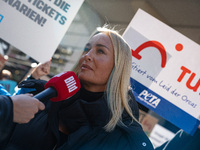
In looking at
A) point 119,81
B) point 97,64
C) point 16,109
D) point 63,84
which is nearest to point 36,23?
point 97,64

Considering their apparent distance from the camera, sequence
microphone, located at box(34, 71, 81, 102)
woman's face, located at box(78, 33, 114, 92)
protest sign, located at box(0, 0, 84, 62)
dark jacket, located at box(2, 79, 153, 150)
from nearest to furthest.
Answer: microphone, located at box(34, 71, 81, 102)
dark jacket, located at box(2, 79, 153, 150)
woman's face, located at box(78, 33, 114, 92)
protest sign, located at box(0, 0, 84, 62)

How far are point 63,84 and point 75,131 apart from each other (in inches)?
11.0

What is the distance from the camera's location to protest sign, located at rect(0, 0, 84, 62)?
148 centimetres

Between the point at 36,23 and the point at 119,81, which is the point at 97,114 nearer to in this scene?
the point at 119,81

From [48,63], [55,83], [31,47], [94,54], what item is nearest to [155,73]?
[94,54]

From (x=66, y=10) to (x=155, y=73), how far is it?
85 centimetres

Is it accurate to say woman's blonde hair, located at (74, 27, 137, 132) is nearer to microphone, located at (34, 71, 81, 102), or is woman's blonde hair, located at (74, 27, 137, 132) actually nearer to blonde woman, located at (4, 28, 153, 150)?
blonde woman, located at (4, 28, 153, 150)

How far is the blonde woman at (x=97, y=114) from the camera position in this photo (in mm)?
972

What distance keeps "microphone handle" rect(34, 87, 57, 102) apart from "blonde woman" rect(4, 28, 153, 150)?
23 centimetres

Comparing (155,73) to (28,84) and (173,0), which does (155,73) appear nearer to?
(173,0)

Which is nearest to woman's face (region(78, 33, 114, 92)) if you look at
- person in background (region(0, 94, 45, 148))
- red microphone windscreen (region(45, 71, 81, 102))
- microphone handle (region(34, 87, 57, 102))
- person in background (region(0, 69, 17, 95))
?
red microphone windscreen (region(45, 71, 81, 102))

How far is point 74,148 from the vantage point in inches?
37.6

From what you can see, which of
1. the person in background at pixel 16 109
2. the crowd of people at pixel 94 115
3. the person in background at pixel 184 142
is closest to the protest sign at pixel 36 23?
the crowd of people at pixel 94 115

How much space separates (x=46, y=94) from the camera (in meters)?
0.72
